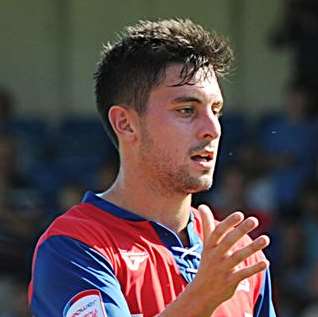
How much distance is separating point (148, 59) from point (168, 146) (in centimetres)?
28

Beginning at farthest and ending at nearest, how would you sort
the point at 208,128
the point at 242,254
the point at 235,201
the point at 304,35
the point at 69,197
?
the point at 304,35 → the point at 69,197 → the point at 235,201 → the point at 208,128 → the point at 242,254

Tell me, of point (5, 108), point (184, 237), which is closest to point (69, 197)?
point (5, 108)

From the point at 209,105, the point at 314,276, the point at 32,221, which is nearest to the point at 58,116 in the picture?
the point at 32,221

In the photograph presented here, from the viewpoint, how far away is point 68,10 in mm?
11312

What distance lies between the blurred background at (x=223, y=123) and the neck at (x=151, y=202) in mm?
4243

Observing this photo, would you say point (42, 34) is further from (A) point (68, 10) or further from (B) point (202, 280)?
(B) point (202, 280)

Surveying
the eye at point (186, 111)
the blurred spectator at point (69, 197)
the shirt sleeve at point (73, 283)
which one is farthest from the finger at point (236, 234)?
the blurred spectator at point (69, 197)

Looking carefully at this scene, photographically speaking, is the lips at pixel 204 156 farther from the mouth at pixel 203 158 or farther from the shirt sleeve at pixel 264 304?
the shirt sleeve at pixel 264 304

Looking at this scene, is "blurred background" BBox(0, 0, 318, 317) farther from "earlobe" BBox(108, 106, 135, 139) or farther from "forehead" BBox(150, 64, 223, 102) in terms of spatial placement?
"forehead" BBox(150, 64, 223, 102)

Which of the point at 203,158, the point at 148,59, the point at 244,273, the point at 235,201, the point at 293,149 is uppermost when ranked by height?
the point at 148,59

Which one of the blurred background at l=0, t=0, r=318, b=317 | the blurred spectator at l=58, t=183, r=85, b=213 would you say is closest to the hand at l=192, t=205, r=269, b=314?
the blurred background at l=0, t=0, r=318, b=317

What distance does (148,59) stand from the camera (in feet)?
12.2

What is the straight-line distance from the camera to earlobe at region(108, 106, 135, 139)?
376 centimetres

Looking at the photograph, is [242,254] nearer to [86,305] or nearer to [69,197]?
[86,305]
